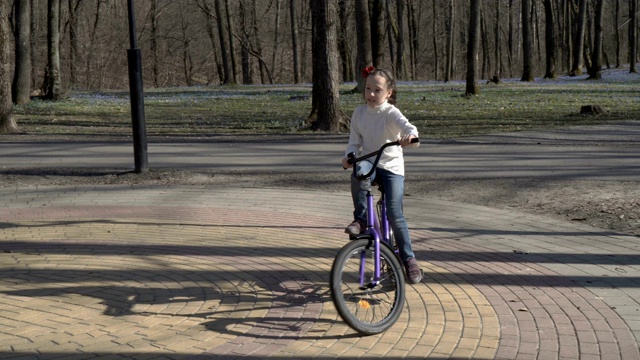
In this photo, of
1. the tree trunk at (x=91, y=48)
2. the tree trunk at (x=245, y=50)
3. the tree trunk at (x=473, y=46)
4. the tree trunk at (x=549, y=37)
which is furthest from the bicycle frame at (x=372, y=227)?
the tree trunk at (x=91, y=48)

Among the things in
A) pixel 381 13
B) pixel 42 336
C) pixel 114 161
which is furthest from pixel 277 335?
pixel 381 13

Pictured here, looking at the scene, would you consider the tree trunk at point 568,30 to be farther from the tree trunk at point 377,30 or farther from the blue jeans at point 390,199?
the blue jeans at point 390,199

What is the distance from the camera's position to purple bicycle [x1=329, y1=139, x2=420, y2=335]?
201 inches

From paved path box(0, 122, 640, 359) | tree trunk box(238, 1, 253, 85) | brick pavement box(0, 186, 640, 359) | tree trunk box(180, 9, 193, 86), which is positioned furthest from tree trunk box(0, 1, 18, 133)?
tree trunk box(180, 9, 193, 86)

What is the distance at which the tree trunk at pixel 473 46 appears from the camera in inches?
1172

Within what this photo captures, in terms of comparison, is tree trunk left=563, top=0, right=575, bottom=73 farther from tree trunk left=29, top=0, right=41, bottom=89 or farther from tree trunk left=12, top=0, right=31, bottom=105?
tree trunk left=12, top=0, right=31, bottom=105

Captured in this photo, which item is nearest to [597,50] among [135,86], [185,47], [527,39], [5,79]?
[527,39]

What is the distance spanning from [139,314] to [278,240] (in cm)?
253

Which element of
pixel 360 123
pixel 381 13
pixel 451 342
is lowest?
pixel 451 342

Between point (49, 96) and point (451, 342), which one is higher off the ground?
point (49, 96)

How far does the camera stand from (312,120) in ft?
61.9

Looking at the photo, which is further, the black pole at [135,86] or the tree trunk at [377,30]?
the tree trunk at [377,30]

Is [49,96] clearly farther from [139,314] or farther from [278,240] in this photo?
[139,314]

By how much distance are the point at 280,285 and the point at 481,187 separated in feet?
17.6
